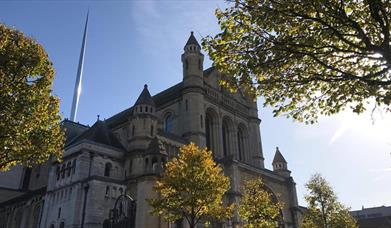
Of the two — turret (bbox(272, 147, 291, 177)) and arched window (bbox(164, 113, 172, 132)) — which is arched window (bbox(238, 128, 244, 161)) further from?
arched window (bbox(164, 113, 172, 132))

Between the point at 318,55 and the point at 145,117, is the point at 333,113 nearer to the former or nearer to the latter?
the point at 318,55

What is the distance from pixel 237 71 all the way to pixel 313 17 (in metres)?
2.97

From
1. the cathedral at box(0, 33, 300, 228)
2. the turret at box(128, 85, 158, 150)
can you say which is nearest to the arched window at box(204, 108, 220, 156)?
the cathedral at box(0, 33, 300, 228)

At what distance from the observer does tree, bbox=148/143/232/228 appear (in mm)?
25203

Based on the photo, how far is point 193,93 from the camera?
45.9m

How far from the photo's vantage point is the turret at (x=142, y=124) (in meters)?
37.0

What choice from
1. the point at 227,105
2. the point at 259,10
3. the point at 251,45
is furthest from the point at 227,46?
the point at 227,105

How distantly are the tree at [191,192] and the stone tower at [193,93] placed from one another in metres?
16.5

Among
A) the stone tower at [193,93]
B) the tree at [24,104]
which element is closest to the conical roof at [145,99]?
the stone tower at [193,93]

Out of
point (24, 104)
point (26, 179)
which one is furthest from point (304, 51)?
point (26, 179)

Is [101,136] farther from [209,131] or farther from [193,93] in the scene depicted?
[209,131]

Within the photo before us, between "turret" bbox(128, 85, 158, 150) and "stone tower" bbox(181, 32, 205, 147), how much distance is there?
6.80 metres

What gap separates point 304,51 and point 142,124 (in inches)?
1108

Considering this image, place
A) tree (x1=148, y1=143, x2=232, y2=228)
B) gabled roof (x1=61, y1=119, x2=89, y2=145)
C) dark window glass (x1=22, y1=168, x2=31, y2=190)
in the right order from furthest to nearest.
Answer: dark window glass (x1=22, y1=168, x2=31, y2=190) → gabled roof (x1=61, y1=119, x2=89, y2=145) → tree (x1=148, y1=143, x2=232, y2=228)
